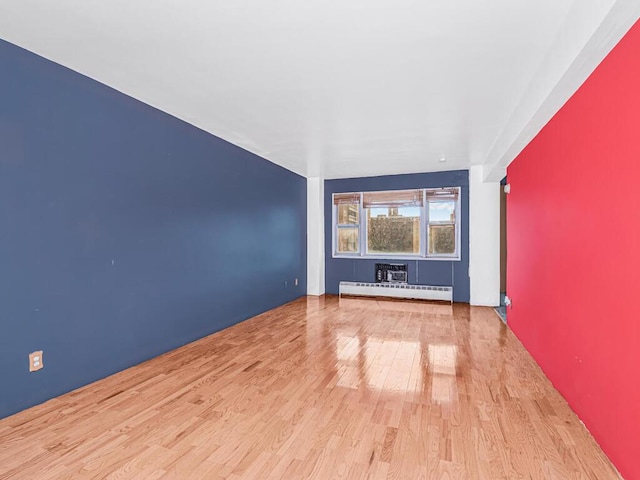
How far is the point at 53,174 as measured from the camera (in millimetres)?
2471

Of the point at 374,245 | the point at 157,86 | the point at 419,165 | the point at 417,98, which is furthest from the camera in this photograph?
the point at 374,245

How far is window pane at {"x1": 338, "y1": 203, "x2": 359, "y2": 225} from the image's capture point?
7.04 meters

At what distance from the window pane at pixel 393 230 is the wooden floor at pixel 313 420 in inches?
126

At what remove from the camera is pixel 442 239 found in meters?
6.39

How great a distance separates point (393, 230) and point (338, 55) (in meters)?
4.77

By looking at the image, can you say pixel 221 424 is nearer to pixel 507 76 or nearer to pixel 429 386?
pixel 429 386

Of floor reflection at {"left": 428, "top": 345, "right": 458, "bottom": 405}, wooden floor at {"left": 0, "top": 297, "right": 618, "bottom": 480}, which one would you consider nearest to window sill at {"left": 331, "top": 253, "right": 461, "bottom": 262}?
wooden floor at {"left": 0, "top": 297, "right": 618, "bottom": 480}

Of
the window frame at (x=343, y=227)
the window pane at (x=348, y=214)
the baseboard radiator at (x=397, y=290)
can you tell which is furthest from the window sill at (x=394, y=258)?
the window pane at (x=348, y=214)

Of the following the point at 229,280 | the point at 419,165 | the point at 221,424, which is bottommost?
the point at 221,424

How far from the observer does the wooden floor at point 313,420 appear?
1.74 metres

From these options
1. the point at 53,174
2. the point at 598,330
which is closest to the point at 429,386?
the point at 598,330

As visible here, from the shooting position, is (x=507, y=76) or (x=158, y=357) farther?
(x=158, y=357)

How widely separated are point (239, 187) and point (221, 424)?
127 inches

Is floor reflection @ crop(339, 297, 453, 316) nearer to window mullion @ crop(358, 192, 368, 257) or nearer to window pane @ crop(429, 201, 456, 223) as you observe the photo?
window mullion @ crop(358, 192, 368, 257)
